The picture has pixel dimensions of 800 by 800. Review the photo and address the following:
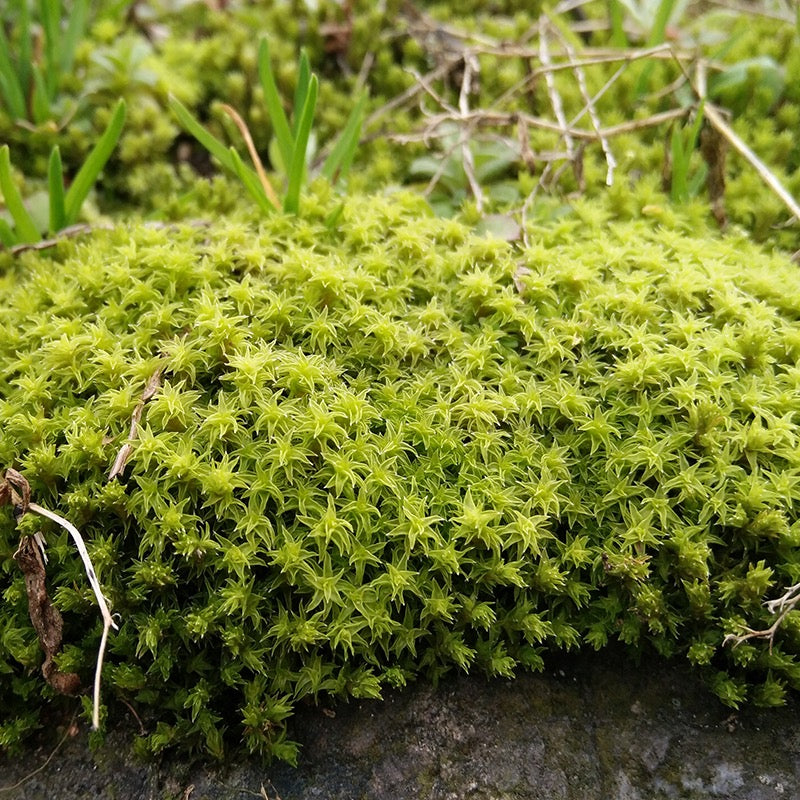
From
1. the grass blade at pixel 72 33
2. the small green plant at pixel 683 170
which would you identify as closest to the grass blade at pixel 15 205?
the grass blade at pixel 72 33

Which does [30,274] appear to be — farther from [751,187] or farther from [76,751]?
[751,187]

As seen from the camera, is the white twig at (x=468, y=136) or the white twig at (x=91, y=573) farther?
the white twig at (x=468, y=136)

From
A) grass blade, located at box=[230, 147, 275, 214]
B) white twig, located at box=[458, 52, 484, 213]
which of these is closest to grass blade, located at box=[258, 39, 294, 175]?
grass blade, located at box=[230, 147, 275, 214]

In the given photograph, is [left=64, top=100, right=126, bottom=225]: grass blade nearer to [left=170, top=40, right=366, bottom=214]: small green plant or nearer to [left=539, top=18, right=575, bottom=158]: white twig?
[left=170, top=40, right=366, bottom=214]: small green plant

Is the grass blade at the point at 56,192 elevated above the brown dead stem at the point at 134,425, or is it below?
above

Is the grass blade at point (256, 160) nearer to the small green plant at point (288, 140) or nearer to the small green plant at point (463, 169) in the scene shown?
the small green plant at point (288, 140)

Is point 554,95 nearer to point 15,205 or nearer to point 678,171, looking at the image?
point 678,171

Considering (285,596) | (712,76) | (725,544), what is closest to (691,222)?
(712,76)
